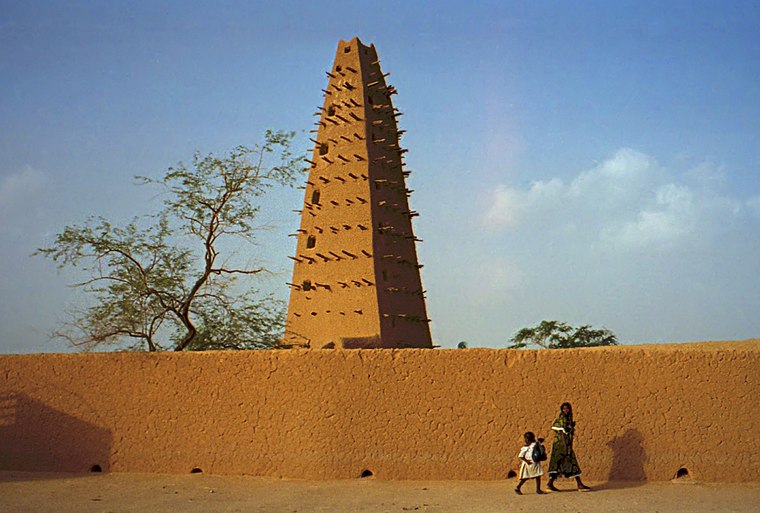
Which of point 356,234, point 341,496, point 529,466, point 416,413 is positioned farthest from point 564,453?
point 356,234

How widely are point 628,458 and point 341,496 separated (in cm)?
416

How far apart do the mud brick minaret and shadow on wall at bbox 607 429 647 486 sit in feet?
27.2

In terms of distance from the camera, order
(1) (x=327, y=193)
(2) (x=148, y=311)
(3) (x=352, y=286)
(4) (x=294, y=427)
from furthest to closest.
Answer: (1) (x=327, y=193)
(3) (x=352, y=286)
(2) (x=148, y=311)
(4) (x=294, y=427)

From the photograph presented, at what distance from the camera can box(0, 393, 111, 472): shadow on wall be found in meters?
12.0

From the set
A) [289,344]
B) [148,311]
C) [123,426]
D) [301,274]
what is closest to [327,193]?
[301,274]

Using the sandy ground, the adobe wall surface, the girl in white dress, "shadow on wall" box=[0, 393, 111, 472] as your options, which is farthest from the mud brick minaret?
the girl in white dress

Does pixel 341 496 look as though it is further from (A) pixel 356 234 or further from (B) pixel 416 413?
(A) pixel 356 234

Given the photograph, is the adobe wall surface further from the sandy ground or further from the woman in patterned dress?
the woman in patterned dress

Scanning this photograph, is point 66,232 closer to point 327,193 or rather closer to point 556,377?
point 327,193

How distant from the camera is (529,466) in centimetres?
1009

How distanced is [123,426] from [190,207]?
6.17 meters

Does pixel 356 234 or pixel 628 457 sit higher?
pixel 356 234

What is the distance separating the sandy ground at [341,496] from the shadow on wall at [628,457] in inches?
8.0

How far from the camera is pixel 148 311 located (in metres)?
16.3
